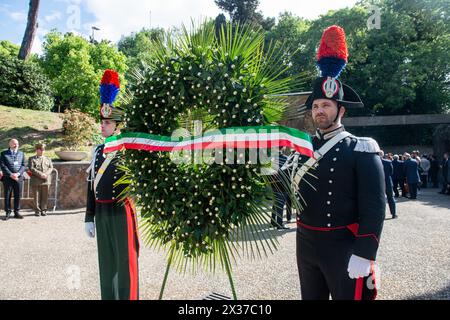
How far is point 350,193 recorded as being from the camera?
8.71 feet

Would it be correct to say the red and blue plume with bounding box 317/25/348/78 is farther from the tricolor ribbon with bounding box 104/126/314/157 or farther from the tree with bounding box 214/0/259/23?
the tree with bounding box 214/0/259/23

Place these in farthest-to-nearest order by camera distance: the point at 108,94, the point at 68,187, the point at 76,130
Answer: the point at 76,130 < the point at 68,187 < the point at 108,94

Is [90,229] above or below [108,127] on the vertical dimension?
below

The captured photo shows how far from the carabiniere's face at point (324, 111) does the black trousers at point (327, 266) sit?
0.79 m

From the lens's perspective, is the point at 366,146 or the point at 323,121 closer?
the point at 366,146

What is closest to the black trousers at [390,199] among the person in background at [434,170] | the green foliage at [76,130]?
the green foliage at [76,130]

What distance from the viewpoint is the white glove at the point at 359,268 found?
2418 mm

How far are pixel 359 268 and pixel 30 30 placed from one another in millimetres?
22867

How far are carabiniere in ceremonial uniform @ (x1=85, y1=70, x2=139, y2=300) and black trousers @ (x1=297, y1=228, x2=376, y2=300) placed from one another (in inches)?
64.0

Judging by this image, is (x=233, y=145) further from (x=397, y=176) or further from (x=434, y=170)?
(x=434, y=170)

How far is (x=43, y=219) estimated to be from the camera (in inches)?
388

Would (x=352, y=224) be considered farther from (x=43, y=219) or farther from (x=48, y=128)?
(x=48, y=128)

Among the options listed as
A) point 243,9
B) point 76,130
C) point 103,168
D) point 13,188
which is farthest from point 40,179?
point 243,9
